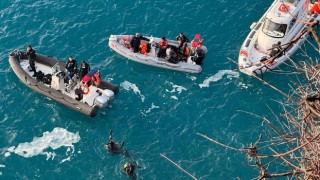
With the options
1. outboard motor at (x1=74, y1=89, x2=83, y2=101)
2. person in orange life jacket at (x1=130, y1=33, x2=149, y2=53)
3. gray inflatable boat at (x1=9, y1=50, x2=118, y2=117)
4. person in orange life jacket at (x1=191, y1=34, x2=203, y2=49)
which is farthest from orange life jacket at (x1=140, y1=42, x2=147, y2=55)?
outboard motor at (x1=74, y1=89, x2=83, y2=101)

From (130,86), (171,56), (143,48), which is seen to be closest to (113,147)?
(130,86)

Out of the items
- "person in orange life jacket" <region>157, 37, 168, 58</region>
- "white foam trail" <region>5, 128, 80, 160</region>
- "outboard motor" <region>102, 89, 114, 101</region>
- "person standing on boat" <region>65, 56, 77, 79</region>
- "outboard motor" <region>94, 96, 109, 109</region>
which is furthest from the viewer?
"person in orange life jacket" <region>157, 37, 168, 58</region>

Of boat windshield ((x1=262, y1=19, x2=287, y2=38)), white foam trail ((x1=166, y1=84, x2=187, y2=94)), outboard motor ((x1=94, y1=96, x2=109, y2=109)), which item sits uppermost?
boat windshield ((x1=262, y1=19, x2=287, y2=38))

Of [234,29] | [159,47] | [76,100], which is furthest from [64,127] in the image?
[234,29]

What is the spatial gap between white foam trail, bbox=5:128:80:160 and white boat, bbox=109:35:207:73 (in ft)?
23.1

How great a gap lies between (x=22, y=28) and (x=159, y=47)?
35.8ft

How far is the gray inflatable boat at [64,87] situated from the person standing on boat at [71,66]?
0.93ft

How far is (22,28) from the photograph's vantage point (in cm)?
3400

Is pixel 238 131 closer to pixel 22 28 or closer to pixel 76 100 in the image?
pixel 76 100

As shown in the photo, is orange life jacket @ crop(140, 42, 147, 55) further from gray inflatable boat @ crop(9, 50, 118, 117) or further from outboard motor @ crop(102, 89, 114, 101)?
outboard motor @ crop(102, 89, 114, 101)

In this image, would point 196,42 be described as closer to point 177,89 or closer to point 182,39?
point 182,39

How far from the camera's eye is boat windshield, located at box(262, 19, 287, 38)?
30.5 meters

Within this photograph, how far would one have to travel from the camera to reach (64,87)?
94.8ft

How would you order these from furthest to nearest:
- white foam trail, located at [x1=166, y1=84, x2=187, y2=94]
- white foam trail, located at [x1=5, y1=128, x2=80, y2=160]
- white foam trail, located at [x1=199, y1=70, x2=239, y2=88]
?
white foam trail, located at [x1=199, y1=70, x2=239, y2=88]
white foam trail, located at [x1=166, y1=84, x2=187, y2=94]
white foam trail, located at [x1=5, y1=128, x2=80, y2=160]
